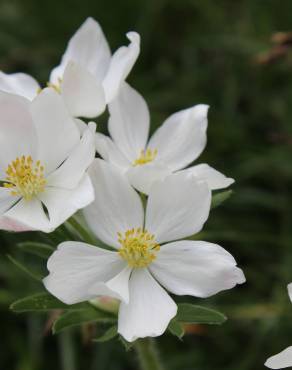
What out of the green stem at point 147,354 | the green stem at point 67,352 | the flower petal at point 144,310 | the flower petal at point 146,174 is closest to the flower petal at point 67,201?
the flower petal at point 146,174

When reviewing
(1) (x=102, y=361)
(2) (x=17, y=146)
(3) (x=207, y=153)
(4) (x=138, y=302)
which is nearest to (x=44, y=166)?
(2) (x=17, y=146)

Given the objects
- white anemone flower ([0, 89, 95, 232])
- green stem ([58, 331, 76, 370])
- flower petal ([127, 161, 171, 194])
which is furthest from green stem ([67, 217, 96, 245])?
green stem ([58, 331, 76, 370])

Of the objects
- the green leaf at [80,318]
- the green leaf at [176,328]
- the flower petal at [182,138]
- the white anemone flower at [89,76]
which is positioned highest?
the white anemone flower at [89,76]

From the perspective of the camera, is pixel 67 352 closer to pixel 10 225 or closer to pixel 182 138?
pixel 182 138

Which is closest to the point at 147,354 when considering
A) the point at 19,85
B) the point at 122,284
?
the point at 122,284

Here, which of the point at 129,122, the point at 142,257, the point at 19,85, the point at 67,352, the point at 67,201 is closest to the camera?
the point at 67,201

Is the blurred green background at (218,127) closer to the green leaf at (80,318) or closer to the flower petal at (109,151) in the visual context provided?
the green leaf at (80,318)

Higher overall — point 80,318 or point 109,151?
point 109,151

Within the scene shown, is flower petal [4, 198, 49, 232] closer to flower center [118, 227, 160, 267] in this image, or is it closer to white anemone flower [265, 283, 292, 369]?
flower center [118, 227, 160, 267]
